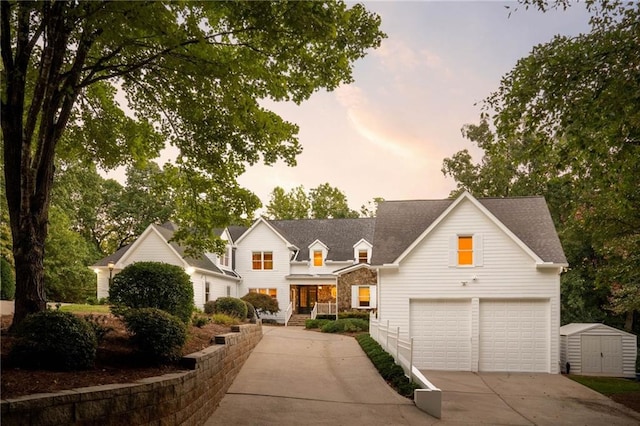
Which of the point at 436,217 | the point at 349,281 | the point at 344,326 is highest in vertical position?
the point at 436,217

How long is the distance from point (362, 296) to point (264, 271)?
7.50 metres

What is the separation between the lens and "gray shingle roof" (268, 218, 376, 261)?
35594 millimetres

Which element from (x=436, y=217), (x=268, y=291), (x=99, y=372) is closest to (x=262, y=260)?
(x=268, y=291)

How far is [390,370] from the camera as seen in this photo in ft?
44.1

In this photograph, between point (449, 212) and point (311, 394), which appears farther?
point (449, 212)

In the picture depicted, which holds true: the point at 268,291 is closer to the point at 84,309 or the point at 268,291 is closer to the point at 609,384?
the point at 84,309

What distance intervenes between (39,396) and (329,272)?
99.7 feet

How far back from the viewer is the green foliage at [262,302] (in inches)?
1220

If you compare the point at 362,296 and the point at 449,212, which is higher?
the point at 449,212

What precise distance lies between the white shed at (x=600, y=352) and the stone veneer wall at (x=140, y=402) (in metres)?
15.3

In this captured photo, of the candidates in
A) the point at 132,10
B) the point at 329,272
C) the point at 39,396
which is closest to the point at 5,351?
the point at 39,396

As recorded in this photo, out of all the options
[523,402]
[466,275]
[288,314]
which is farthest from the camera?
[288,314]

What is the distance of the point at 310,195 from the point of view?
56.5m

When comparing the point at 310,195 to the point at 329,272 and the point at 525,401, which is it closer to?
the point at 329,272
